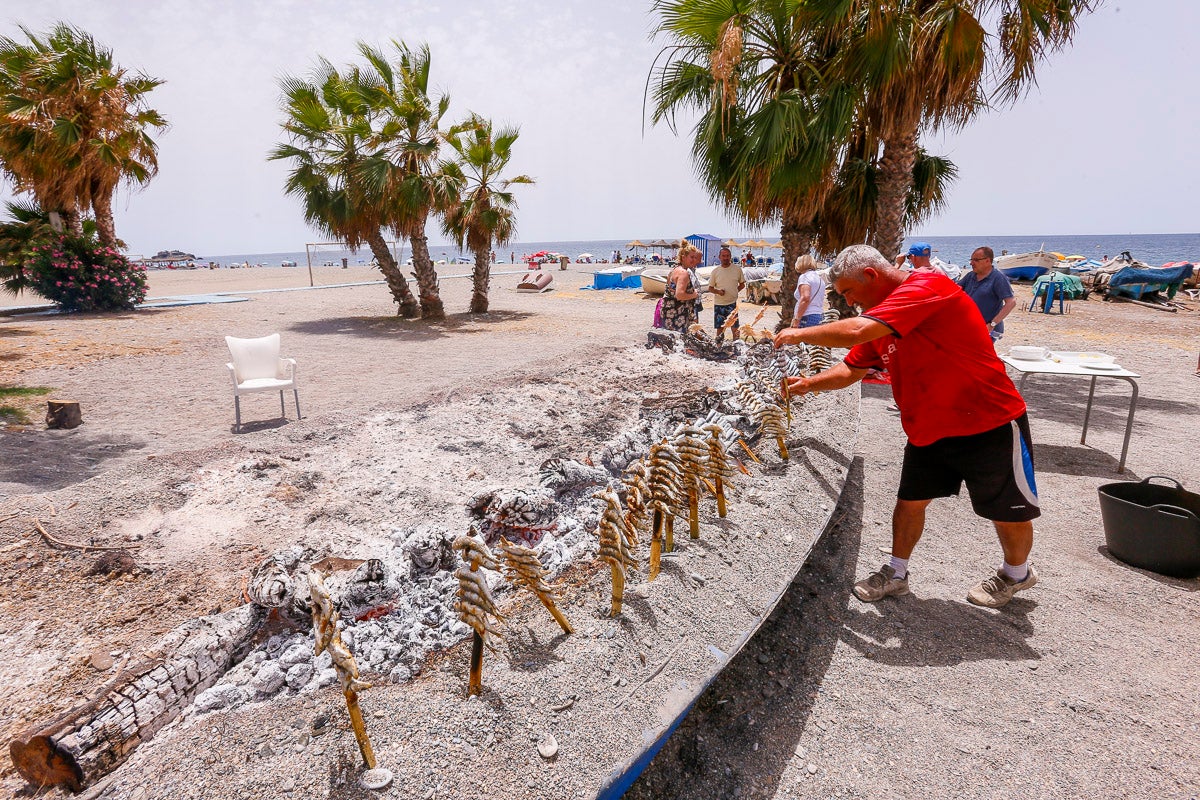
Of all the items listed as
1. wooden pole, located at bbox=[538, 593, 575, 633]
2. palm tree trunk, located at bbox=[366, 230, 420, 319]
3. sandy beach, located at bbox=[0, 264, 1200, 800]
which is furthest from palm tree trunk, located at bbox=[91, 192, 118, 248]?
wooden pole, located at bbox=[538, 593, 575, 633]

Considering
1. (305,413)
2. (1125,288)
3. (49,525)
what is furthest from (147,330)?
(1125,288)

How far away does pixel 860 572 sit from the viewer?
A: 3420 mm

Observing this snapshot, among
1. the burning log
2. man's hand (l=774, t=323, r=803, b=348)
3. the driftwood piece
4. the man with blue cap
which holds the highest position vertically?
the man with blue cap

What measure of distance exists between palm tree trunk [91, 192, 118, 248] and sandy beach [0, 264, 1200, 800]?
9125 millimetres

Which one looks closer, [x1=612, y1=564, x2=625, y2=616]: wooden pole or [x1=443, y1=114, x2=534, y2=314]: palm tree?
[x1=612, y1=564, x2=625, y2=616]: wooden pole

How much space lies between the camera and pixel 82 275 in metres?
14.1

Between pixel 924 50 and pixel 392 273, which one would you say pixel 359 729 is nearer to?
pixel 924 50

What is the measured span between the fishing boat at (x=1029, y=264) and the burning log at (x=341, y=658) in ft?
85.9

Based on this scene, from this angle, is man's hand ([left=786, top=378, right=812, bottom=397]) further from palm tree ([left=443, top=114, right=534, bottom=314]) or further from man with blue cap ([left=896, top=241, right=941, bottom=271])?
palm tree ([left=443, top=114, right=534, bottom=314])

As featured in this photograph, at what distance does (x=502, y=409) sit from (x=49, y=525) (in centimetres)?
374

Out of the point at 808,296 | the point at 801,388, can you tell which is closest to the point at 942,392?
the point at 801,388

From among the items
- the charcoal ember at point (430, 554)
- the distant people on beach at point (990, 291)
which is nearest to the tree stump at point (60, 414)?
the charcoal ember at point (430, 554)

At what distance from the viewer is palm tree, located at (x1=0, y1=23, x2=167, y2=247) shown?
12852 mm

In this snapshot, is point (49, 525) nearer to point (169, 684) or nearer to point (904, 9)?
point (169, 684)
